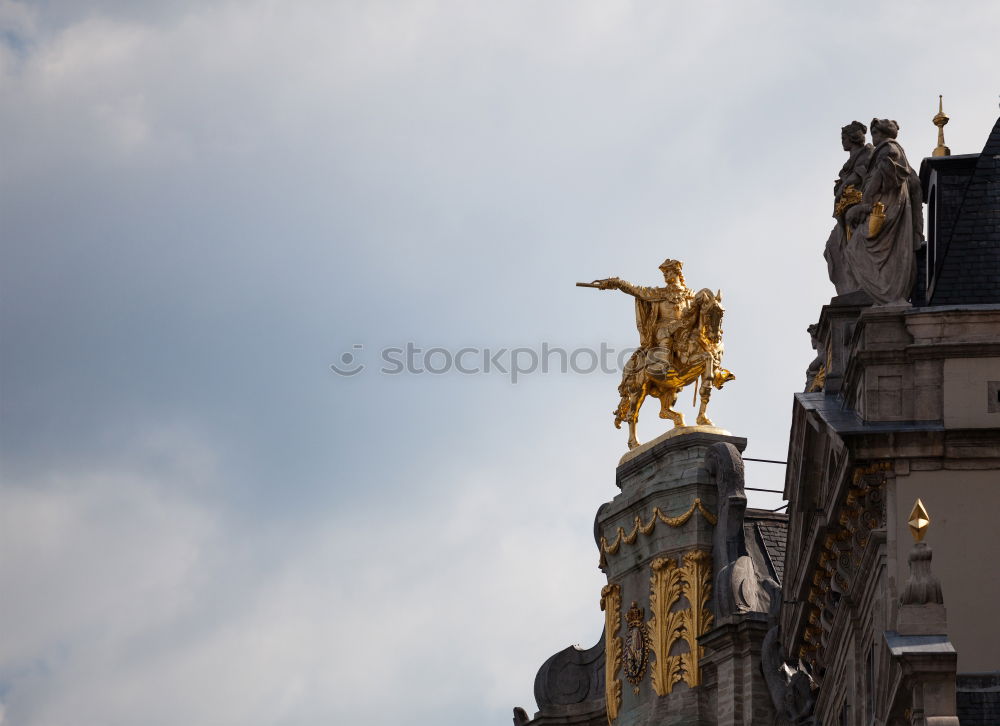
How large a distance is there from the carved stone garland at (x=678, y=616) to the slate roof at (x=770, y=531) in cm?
133

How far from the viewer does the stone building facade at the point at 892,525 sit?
139 ft

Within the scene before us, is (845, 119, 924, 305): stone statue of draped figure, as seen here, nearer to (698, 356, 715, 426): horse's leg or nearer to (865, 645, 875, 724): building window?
(865, 645, 875, 724): building window

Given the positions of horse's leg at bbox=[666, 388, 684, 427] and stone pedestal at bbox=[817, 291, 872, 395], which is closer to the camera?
stone pedestal at bbox=[817, 291, 872, 395]

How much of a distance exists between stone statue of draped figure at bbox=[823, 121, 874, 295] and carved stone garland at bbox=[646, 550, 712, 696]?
1372 centimetres

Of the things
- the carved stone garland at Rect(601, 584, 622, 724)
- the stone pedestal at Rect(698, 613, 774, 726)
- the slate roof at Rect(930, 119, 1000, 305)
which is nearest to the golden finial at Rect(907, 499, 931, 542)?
the slate roof at Rect(930, 119, 1000, 305)

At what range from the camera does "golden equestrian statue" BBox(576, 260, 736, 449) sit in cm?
6488

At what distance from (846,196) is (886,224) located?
45.4 inches

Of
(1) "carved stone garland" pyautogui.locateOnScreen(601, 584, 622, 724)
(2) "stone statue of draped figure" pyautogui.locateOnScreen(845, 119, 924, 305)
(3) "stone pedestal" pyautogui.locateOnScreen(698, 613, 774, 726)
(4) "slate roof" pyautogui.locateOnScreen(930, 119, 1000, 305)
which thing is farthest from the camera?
(1) "carved stone garland" pyautogui.locateOnScreen(601, 584, 622, 724)

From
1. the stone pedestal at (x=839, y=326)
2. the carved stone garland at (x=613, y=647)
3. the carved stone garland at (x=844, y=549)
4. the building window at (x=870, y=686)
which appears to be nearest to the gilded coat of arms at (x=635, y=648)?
the carved stone garland at (x=613, y=647)

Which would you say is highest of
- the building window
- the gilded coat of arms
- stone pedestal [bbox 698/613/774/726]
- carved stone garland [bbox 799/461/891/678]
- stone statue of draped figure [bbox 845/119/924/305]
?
stone statue of draped figure [bbox 845/119/924/305]

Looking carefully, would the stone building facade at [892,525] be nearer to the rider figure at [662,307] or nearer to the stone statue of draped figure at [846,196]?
the stone statue of draped figure at [846,196]

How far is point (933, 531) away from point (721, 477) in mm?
18332

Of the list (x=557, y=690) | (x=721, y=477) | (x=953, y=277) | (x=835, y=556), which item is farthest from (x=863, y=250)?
(x=557, y=690)

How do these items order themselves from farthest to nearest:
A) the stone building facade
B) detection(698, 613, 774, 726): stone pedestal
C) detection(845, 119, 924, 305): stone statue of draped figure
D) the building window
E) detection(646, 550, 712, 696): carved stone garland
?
1. detection(646, 550, 712, 696): carved stone garland
2. detection(698, 613, 774, 726): stone pedestal
3. detection(845, 119, 924, 305): stone statue of draped figure
4. the building window
5. the stone building facade
